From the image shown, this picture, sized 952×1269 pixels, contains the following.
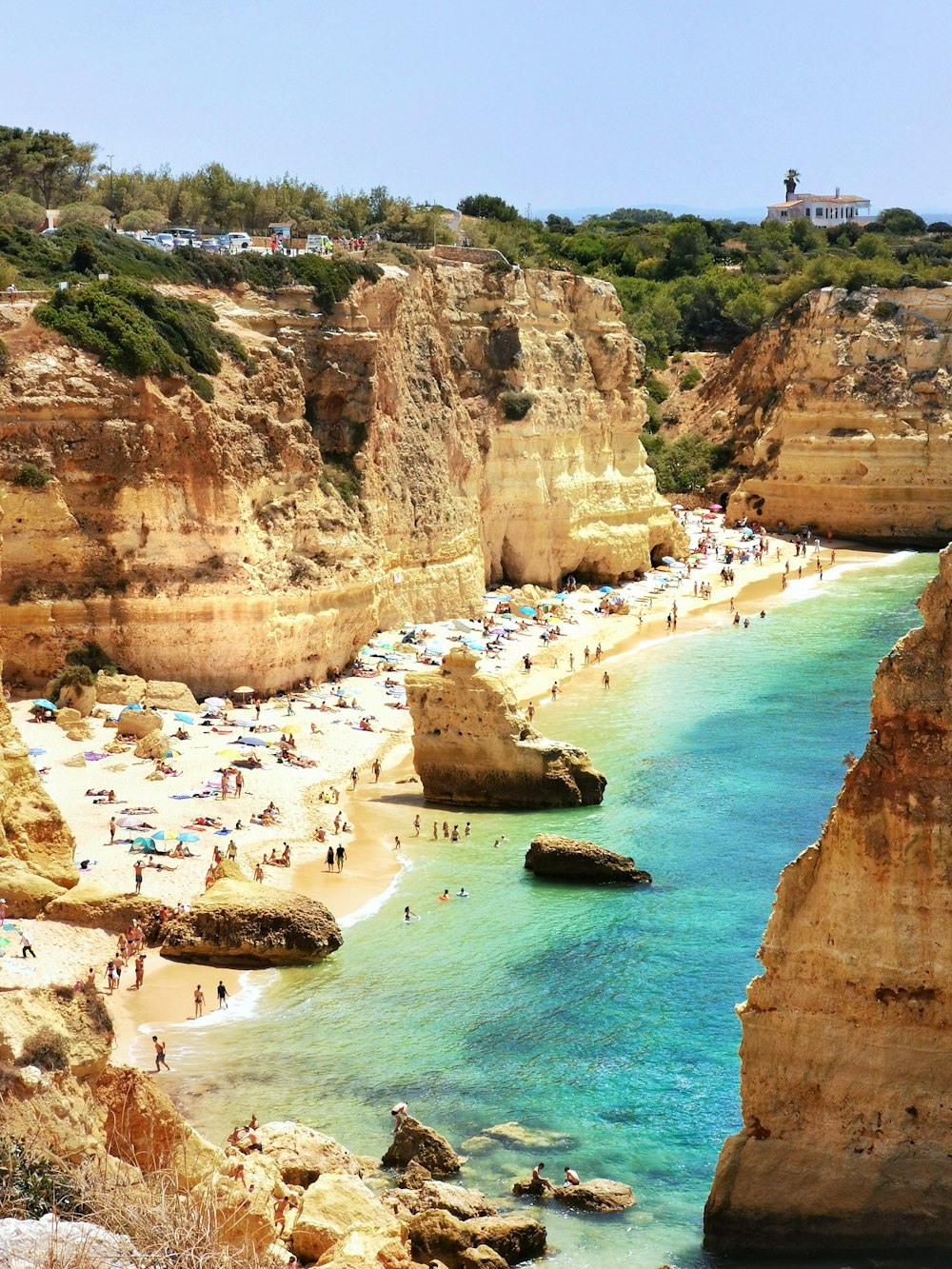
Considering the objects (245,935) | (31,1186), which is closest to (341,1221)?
(31,1186)

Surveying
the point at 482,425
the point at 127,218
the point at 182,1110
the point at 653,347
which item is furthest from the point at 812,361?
the point at 182,1110

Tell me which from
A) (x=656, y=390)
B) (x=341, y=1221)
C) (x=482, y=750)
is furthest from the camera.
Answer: (x=656, y=390)

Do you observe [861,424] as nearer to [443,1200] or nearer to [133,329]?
[133,329]

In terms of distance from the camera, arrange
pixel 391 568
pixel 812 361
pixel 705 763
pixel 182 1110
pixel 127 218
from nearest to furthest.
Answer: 1. pixel 182 1110
2. pixel 705 763
3. pixel 391 568
4. pixel 127 218
5. pixel 812 361

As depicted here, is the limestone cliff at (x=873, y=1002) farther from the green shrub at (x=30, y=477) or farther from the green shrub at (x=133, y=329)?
the green shrub at (x=133, y=329)

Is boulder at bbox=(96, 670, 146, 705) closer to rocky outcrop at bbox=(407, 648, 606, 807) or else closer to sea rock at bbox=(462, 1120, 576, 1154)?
rocky outcrop at bbox=(407, 648, 606, 807)

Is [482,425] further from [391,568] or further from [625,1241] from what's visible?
[625,1241]

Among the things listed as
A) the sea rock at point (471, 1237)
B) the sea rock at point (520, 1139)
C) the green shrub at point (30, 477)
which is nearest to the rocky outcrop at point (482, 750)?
the green shrub at point (30, 477)
